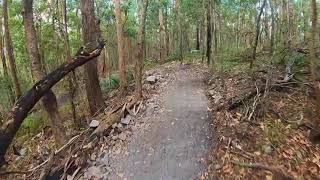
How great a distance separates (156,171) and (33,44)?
426cm

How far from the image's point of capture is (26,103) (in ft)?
22.5

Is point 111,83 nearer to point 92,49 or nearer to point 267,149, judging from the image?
point 92,49

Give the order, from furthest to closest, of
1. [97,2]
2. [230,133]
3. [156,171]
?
[97,2] → [230,133] → [156,171]

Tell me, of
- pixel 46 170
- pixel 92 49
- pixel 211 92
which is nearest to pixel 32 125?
pixel 211 92

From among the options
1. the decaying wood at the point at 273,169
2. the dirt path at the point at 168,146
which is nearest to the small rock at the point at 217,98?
the dirt path at the point at 168,146

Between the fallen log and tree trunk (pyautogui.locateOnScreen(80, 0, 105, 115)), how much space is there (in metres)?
2.32

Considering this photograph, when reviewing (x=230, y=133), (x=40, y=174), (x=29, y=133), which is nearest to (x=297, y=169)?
(x=230, y=133)

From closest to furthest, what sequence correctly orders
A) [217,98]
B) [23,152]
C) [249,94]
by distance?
[249,94] → [217,98] → [23,152]

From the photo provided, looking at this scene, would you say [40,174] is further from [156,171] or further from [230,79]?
[230,79]

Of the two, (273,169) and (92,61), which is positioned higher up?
(92,61)

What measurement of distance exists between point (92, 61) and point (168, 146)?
4021 mm

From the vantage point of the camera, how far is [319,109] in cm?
693

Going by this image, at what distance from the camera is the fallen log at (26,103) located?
20.9 ft

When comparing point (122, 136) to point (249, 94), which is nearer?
point (122, 136)
